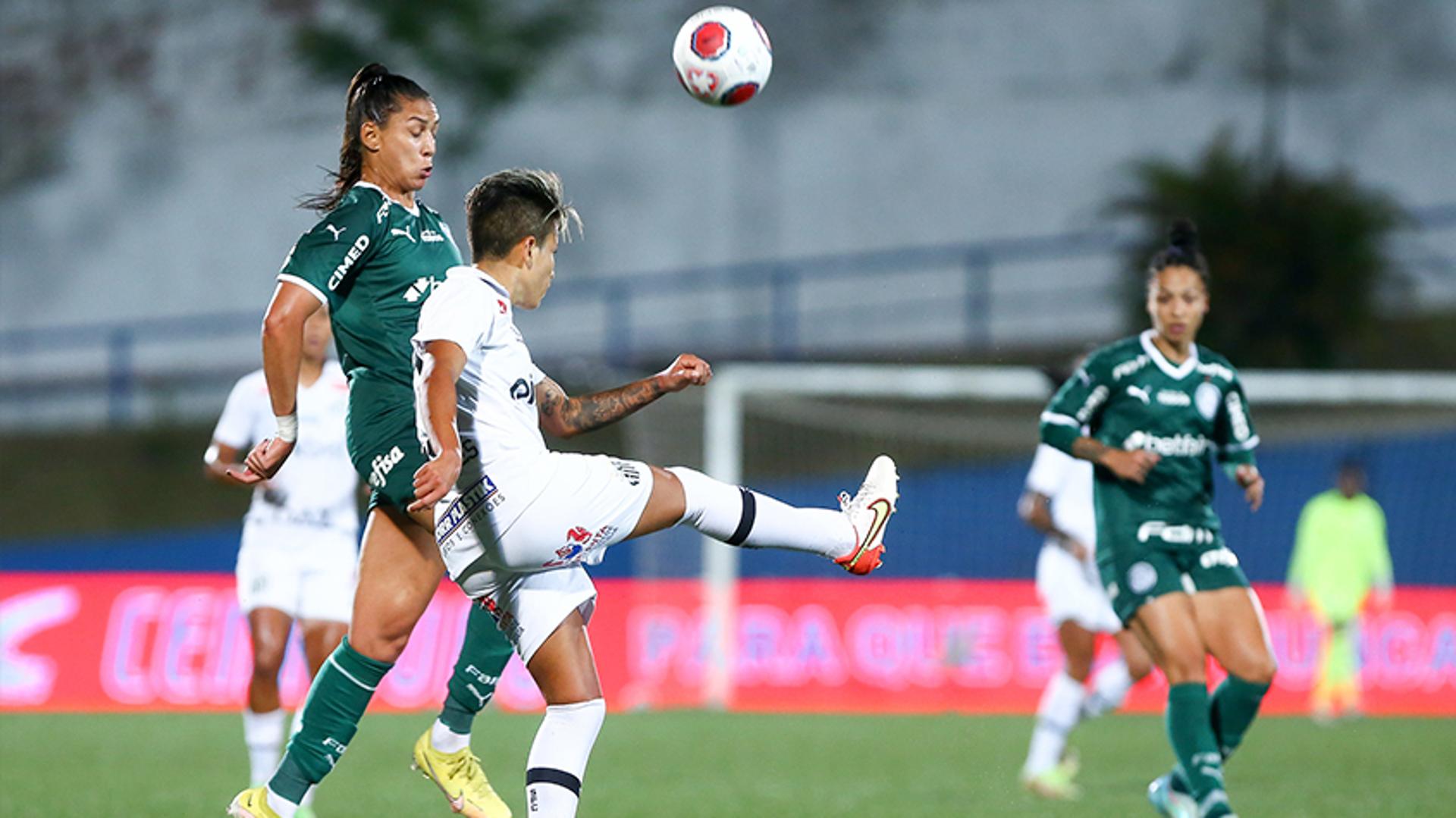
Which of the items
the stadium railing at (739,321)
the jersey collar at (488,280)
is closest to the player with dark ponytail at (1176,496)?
the jersey collar at (488,280)

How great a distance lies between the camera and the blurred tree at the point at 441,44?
2378 cm

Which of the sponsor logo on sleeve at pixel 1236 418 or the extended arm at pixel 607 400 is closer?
the extended arm at pixel 607 400

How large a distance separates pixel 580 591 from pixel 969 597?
10.6 m

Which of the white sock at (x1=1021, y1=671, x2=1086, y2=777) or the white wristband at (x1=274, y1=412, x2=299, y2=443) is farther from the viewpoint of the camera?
the white sock at (x1=1021, y1=671, x2=1086, y2=777)

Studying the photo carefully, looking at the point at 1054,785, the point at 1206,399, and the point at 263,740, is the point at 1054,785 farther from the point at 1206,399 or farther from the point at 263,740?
the point at 263,740

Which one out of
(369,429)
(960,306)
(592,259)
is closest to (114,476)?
(592,259)

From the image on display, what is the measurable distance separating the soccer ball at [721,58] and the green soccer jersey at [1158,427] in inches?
75.9

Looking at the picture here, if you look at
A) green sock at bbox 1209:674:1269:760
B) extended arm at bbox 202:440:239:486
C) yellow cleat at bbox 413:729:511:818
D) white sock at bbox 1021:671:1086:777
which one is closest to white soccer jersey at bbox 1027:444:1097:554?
white sock at bbox 1021:671:1086:777

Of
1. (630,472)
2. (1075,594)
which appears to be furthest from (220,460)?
(1075,594)

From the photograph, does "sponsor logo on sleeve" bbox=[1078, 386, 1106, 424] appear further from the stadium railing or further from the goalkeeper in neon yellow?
the stadium railing

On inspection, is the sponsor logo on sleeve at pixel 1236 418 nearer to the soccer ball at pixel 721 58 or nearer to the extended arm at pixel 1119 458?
the extended arm at pixel 1119 458

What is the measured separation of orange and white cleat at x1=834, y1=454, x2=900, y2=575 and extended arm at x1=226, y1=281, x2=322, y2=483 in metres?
1.74

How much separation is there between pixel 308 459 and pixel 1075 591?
15.0 feet

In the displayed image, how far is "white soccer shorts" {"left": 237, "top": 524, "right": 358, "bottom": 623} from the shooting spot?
326 inches
